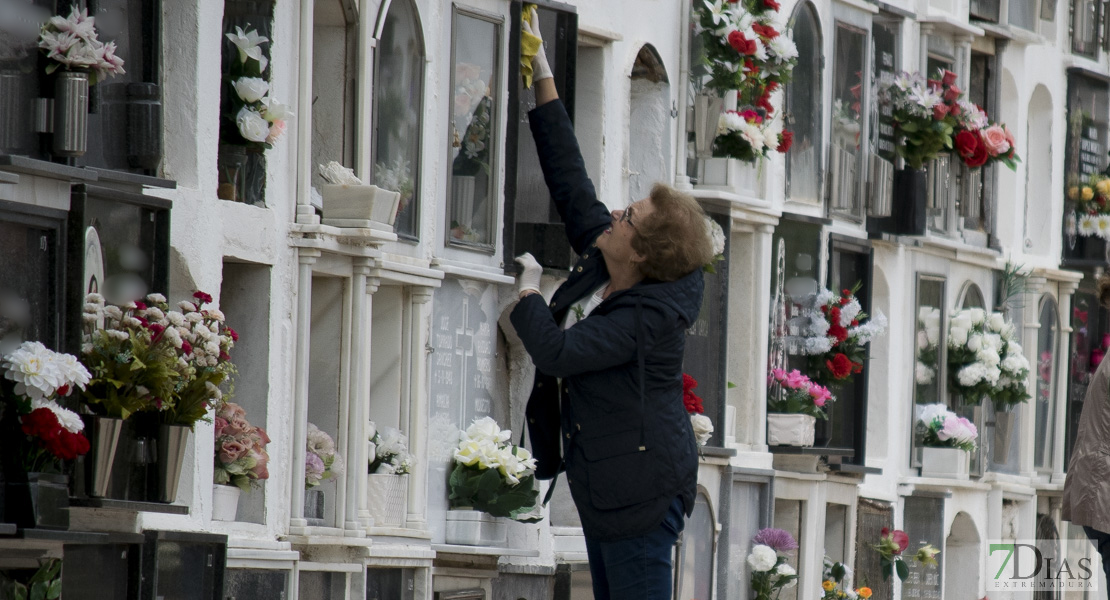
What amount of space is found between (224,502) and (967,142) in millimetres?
10325

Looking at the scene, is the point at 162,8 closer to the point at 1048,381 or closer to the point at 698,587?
the point at 698,587

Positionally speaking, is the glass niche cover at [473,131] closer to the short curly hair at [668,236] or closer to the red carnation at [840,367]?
the short curly hair at [668,236]

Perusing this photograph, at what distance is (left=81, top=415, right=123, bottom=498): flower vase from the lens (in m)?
8.36

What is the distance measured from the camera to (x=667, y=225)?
7688 mm

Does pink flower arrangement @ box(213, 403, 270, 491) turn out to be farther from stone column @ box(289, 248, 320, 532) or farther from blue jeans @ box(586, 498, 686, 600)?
blue jeans @ box(586, 498, 686, 600)

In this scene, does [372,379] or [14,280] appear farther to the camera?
[372,379]

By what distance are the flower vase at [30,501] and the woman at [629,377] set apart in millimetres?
1845

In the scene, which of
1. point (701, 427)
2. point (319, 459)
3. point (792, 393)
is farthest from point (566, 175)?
point (792, 393)

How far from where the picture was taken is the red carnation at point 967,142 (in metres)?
18.6

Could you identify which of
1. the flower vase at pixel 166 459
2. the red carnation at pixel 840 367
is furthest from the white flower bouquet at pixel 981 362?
the flower vase at pixel 166 459

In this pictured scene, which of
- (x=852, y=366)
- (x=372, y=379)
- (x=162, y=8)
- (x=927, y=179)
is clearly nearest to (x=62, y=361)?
(x=162, y=8)

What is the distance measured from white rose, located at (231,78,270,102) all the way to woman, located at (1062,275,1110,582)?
4.01m

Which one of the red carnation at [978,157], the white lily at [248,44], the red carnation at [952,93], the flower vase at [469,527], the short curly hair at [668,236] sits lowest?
the flower vase at [469,527]

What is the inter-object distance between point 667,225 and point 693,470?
89 cm
